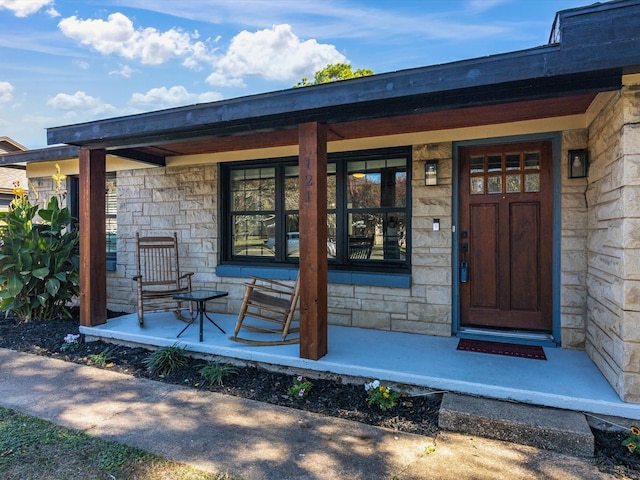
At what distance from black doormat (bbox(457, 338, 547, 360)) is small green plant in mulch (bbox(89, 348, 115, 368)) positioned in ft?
11.4

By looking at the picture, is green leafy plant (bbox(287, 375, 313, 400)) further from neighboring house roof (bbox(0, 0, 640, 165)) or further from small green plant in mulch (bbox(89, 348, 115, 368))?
neighboring house roof (bbox(0, 0, 640, 165))

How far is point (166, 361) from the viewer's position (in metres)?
3.75

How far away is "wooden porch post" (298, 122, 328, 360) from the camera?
334 cm

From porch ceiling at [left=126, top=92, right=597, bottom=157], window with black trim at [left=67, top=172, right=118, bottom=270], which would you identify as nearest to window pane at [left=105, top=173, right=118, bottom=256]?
window with black trim at [left=67, top=172, right=118, bottom=270]

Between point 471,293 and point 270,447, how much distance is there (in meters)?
2.67

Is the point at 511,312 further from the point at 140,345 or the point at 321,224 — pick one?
the point at 140,345

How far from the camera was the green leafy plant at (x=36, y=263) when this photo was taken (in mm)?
5098

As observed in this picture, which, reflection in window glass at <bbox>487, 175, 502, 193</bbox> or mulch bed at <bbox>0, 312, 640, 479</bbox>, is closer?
mulch bed at <bbox>0, 312, 640, 479</bbox>

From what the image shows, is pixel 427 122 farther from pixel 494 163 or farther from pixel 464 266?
pixel 464 266

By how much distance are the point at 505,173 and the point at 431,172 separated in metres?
0.73

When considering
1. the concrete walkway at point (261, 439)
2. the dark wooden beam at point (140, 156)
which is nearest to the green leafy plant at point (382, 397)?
the concrete walkway at point (261, 439)

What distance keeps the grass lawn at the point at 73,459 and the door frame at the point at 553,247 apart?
9.34 feet

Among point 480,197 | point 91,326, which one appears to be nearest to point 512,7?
point 480,197

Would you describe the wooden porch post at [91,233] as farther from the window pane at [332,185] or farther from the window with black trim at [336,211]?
the window pane at [332,185]
